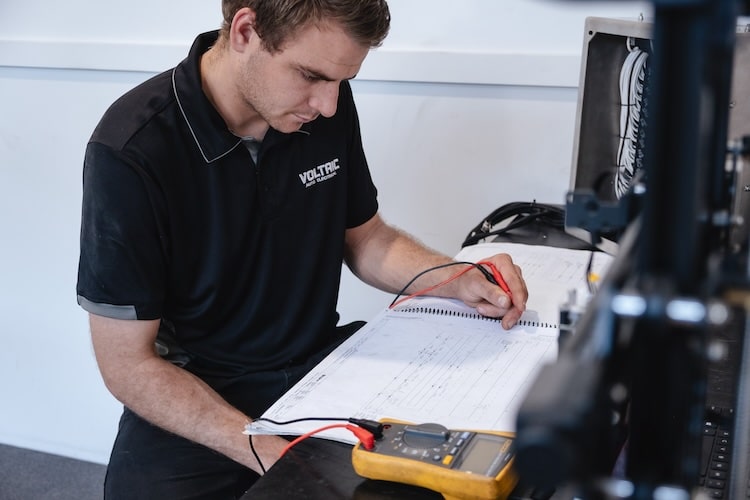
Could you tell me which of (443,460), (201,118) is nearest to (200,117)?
(201,118)

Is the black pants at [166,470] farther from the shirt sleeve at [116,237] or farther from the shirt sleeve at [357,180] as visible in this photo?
the shirt sleeve at [357,180]

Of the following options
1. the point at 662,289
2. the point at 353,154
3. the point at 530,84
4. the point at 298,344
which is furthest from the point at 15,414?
the point at 662,289

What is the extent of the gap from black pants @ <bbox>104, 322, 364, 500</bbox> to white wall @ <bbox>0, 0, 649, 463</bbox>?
32.7 inches

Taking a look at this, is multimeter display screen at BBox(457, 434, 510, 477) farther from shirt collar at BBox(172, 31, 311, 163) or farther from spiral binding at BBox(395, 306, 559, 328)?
shirt collar at BBox(172, 31, 311, 163)

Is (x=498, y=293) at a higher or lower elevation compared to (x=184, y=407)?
higher

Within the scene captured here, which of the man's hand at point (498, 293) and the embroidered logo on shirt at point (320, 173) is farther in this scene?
the embroidered logo on shirt at point (320, 173)

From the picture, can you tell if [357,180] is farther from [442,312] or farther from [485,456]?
[485,456]

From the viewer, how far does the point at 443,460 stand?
0.80 metres

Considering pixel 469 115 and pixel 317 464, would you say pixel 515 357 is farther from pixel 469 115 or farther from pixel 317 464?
pixel 469 115

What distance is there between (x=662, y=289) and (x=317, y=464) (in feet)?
1.78

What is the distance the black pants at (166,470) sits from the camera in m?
1.27

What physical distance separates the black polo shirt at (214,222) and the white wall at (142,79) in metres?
0.35

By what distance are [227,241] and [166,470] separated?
37 centimetres

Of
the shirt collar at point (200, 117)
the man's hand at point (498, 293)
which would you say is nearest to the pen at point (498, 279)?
the man's hand at point (498, 293)
